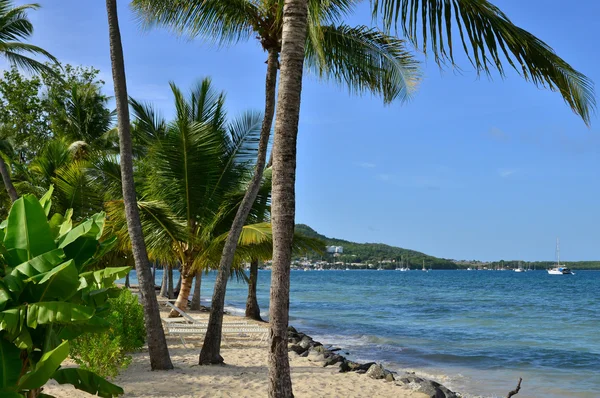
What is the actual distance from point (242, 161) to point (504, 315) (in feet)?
73.8

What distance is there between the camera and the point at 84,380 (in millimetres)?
Result: 4582

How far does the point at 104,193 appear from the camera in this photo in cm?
2038

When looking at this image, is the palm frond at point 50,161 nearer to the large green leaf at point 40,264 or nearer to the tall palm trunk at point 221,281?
the tall palm trunk at point 221,281

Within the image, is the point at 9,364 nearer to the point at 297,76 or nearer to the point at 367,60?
the point at 297,76

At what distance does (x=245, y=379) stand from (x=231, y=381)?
28cm

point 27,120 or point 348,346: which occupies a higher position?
point 27,120

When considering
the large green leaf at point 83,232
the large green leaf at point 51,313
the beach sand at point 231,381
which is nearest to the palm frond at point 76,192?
the beach sand at point 231,381

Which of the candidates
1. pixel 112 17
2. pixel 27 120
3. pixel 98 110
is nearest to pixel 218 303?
pixel 112 17

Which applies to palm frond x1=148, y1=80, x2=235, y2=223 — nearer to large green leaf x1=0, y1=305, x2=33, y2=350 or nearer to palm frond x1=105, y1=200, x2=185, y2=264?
palm frond x1=105, y1=200, x2=185, y2=264

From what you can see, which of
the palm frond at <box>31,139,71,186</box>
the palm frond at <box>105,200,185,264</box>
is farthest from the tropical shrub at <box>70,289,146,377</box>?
the palm frond at <box>31,139,71,186</box>

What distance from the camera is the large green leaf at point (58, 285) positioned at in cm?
386

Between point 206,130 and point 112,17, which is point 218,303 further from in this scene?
point 206,130

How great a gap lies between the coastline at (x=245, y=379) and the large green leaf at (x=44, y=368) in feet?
13.0

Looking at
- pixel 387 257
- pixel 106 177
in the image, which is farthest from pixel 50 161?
pixel 387 257
